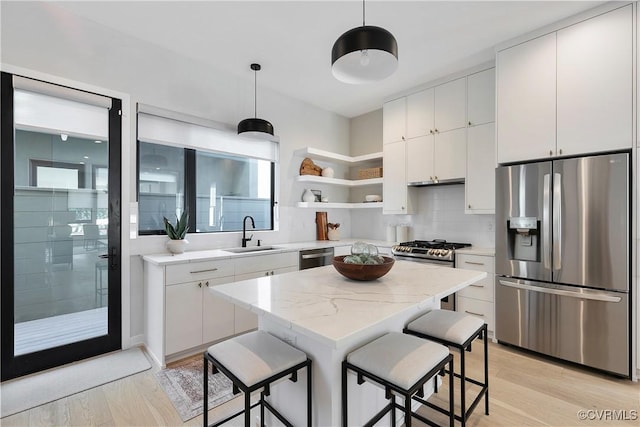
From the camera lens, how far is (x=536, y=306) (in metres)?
2.67

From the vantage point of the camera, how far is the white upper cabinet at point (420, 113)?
374 centimetres

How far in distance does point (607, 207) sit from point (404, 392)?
234 centimetres

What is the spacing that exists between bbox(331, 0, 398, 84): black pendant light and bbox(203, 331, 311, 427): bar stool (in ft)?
5.01

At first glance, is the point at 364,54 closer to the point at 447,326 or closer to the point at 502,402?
the point at 447,326

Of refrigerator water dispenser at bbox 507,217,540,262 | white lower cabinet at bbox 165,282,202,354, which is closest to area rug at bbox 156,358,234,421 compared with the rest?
white lower cabinet at bbox 165,282,202,354

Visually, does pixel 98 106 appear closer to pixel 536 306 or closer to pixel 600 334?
pixel 536 306

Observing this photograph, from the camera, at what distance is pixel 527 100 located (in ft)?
9.09

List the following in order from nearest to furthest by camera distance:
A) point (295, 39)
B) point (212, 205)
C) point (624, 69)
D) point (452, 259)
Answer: point (624, 69) → point (295, 39) → point (452, 259) → point (212, 205)

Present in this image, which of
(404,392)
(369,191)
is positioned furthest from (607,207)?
(369,191)

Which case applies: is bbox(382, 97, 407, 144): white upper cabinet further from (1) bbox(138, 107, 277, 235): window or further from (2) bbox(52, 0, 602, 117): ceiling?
(1) bbox(138, 107, 277, 235): window

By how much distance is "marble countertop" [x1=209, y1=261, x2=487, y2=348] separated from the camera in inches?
44.1

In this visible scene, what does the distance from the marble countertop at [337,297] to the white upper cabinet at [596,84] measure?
1.63m

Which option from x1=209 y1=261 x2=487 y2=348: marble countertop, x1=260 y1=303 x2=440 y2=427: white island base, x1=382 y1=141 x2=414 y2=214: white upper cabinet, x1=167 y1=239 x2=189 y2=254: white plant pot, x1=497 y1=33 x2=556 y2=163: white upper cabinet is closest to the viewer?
x1=209 y1=261 x2=487 y2=348: marble countertop

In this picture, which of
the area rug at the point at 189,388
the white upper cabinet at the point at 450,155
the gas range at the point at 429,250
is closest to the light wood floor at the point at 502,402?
the area rug at the point at 189,388
